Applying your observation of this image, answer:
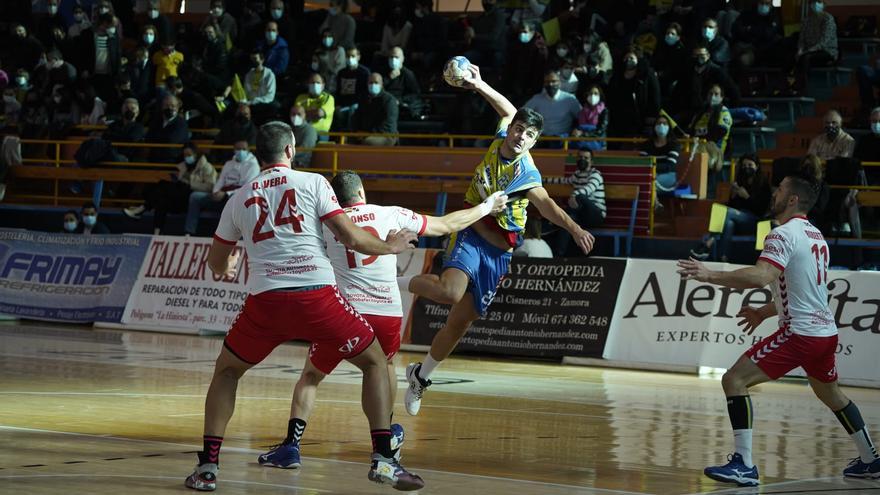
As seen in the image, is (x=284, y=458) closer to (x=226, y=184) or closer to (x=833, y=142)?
(x=833, y=142)

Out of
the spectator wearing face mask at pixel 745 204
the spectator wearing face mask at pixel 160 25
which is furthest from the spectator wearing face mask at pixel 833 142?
the spectator wearing face mask at pixel 160 25

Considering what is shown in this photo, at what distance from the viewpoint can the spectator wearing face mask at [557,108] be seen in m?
23.7

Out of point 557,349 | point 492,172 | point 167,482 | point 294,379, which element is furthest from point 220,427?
point 557,349

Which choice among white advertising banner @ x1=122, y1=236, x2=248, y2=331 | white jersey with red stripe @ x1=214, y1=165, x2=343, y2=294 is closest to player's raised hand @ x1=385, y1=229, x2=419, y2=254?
white jersey with red stripe @ x1=214, y1=165, x2=343, y2=294

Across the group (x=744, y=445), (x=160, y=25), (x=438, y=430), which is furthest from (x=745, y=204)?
(x=160, y=25)

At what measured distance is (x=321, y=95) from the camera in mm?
25531

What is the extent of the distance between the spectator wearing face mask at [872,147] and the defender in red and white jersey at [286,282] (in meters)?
15.1

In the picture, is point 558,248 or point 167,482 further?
point 558,248

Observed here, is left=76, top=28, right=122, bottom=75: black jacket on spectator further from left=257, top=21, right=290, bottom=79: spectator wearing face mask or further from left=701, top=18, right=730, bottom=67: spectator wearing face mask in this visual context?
left=701, top=18, right=730, bottom=67: spectator wearing face mask

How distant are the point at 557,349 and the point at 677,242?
13.1 ft

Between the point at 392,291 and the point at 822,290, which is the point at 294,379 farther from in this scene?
the point at 822,290

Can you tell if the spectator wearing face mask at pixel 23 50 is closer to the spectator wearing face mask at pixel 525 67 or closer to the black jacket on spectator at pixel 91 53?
the black jacket on spectator at pixel 91 53

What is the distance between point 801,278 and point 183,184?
57.8ft

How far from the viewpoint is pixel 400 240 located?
7668mm
